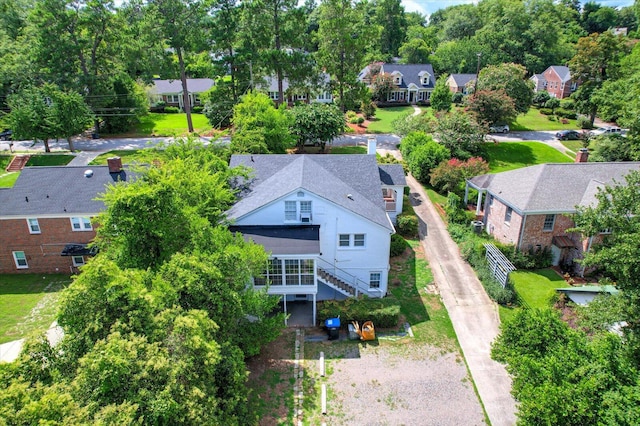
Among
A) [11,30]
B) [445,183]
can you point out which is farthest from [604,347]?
[11,30]

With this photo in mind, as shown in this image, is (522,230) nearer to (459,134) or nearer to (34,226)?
(459,134)

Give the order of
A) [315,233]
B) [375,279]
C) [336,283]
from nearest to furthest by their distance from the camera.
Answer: [315,233] < [336,283] < [375,279]

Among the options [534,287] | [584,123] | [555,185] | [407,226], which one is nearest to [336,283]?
[407,226]

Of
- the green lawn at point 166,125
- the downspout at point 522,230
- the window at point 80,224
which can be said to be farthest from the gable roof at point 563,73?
the window at point 80,224

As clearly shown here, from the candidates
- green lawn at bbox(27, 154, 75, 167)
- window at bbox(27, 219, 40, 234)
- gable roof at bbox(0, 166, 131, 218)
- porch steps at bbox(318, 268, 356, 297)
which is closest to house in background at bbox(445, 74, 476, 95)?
green lawn at bbox(27, 154, 75, 167)

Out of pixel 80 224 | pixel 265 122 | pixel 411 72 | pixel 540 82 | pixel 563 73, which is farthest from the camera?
pixel 540 82

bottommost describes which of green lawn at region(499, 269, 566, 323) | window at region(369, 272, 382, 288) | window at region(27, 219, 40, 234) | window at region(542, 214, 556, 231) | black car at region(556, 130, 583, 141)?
green lawn at region(499, 269, 566, 323)

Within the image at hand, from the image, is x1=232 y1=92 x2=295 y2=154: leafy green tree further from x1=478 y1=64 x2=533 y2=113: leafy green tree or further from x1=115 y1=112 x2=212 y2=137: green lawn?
x1=478 y1=64 x2=533 y2=113: leafy green tree
